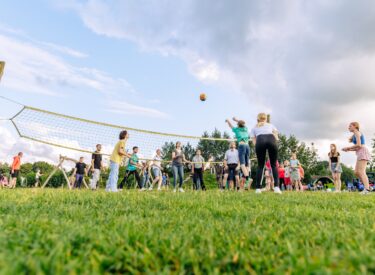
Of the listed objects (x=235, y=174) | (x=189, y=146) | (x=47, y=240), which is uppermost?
(x=189, y=146)

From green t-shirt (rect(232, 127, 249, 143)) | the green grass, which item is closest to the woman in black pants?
green t-shirt (rect(232, 127, 249, 143))

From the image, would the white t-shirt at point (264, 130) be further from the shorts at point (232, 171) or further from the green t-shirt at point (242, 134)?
the shorts at point (232, 171)

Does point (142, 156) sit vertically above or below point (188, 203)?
above

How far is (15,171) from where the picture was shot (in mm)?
18156

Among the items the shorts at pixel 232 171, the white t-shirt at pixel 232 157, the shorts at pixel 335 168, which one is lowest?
the shorts at pixel 232 171

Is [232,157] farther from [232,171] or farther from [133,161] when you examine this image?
[133,161]

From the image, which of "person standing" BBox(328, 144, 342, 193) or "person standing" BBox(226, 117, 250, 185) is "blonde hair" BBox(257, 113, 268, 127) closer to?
"person standing" BBox(226, 117, 250, 185)

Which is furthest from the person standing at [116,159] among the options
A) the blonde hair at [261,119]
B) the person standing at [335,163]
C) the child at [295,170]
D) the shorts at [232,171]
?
the child at [295,170]

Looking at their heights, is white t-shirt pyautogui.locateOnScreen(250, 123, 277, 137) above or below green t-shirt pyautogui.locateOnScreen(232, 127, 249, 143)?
below

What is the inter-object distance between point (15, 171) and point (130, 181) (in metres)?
17.6

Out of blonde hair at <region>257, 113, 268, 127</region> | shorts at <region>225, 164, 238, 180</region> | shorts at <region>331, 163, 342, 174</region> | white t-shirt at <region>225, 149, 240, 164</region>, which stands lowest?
shorts at <region>225, 164, 238, 180</region>

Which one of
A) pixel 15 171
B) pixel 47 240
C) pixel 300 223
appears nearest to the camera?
pixel 47 240

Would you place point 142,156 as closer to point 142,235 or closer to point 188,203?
point 188,203

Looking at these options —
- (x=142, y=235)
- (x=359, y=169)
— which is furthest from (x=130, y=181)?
(x=142, y=235)
